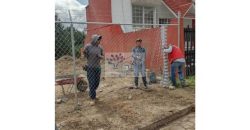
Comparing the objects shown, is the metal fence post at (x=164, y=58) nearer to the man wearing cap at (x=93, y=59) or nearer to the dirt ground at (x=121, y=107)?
the dirt ground at (x=121, y=107)

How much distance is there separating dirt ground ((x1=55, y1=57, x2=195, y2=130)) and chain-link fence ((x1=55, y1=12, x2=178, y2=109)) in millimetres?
214

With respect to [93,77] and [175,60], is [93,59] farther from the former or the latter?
[175,60]

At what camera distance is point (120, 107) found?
4090mm

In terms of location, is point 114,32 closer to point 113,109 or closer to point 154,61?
point 154,61

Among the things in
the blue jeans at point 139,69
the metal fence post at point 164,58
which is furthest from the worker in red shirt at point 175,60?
the blue jeans at point 139,69

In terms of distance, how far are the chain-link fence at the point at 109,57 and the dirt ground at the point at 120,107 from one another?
0.70ft

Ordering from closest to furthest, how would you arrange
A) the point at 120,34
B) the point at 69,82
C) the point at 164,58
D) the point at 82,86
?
the point at 69,82 < the point at 82,86 < the point at 164,58 < the point at 120,34

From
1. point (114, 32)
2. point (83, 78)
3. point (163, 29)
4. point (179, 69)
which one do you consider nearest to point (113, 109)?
point (83, 78)

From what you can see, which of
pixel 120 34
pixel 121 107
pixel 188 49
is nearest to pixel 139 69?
pixel 188 49

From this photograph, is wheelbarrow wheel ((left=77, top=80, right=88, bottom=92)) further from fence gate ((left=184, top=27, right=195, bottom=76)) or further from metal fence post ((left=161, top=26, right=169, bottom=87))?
fence gate ((left=184, top=27, right=195, bottom=76))

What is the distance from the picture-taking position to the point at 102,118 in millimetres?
3590

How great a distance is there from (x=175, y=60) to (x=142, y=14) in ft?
12.4
